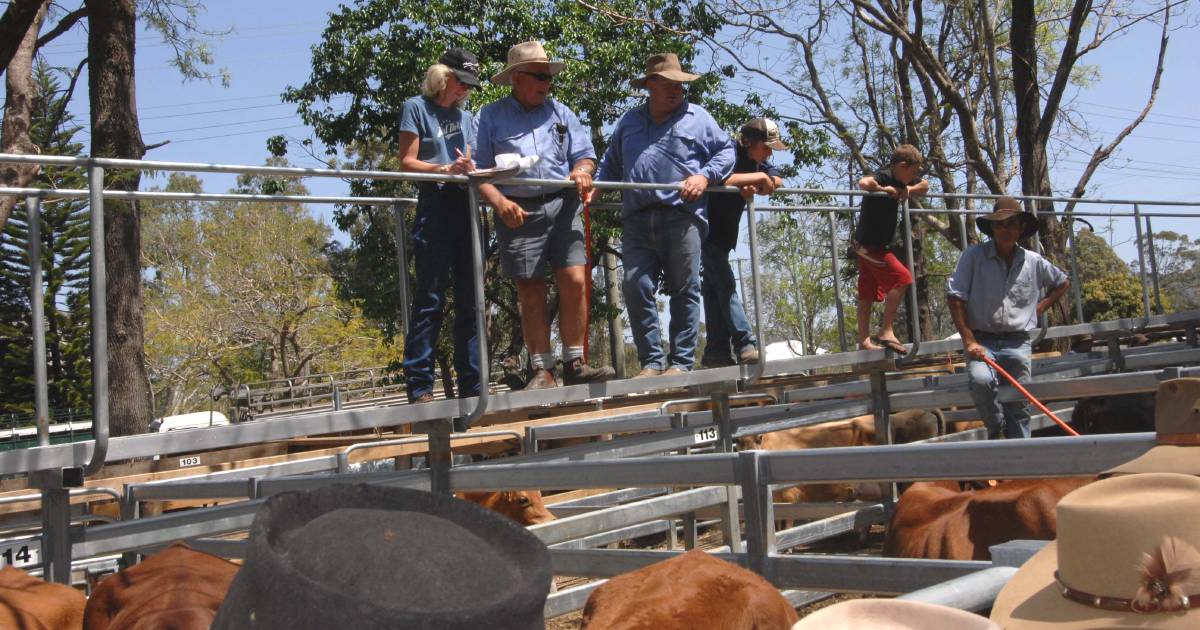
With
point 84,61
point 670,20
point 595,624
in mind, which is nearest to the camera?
point 595,624

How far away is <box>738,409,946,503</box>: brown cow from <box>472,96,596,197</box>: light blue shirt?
160 inches

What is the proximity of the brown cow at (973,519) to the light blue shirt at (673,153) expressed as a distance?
1976mm

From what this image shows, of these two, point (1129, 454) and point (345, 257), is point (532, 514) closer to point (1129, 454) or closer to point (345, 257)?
point (1129, 454)

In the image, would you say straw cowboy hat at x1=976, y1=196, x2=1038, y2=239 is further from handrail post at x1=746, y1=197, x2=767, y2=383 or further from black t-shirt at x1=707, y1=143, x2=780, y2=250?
handrail post at x1=746, y1=197, x2=767, y2=383

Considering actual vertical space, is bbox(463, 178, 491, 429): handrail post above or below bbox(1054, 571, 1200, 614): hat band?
above

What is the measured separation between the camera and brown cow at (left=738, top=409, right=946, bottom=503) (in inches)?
369

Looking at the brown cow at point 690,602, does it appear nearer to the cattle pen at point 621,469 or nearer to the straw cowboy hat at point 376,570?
the cattle pen at point 621,469

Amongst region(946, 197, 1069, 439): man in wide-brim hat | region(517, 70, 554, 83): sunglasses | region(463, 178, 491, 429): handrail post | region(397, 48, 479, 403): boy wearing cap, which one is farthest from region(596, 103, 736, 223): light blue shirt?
region(946, 197, 1069, 439): man in wide-brim hat

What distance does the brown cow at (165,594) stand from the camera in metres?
3.38

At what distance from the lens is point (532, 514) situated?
6.89 m

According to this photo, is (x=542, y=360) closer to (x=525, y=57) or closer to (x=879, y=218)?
(x=525, y=57)

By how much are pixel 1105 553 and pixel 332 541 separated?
1257 mm

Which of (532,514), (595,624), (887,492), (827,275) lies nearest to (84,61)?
(532,514)

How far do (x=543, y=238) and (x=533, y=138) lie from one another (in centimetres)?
56
